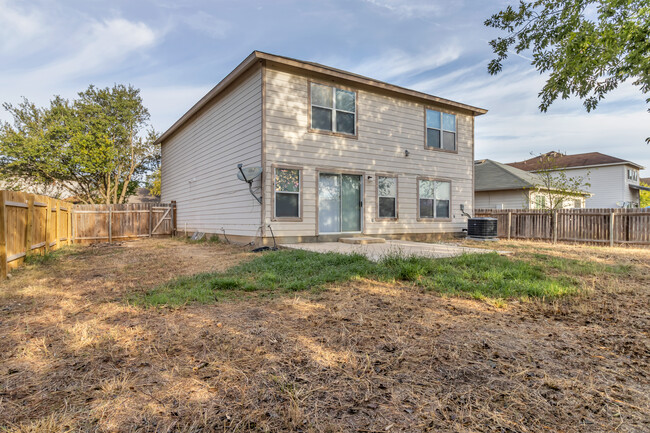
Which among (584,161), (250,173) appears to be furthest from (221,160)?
(584,161)

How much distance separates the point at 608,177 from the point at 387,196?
26.8 meters

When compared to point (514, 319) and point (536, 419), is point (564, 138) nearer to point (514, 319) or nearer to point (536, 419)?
point (514, 319)

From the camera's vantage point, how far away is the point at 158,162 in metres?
27.3

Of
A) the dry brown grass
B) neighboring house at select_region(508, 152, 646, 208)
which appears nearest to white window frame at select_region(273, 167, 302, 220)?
the dry brown grass

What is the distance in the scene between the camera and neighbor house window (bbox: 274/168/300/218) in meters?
9.10

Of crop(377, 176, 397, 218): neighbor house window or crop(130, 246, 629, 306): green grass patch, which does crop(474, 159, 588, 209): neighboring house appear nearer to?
crop(377, 176, 397, 218): neighbor house window

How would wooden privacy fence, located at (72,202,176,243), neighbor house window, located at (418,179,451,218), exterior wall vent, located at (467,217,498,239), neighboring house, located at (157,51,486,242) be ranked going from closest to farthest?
neighboring house, located at (157,51,486,242)
exterior wall vent, located at (467,217,498,239)
neighbor house window, located at (418,179,451,218)
wooden privacy fence, located at (72,202,176,243)

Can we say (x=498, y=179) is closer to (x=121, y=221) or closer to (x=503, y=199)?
(x=503, y=199)

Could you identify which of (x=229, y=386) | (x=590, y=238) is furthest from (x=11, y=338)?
(x=590, y=238)

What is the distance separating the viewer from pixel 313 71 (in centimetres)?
934

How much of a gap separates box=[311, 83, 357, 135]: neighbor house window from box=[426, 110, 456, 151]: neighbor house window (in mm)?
3499

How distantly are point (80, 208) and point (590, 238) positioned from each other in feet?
63.5

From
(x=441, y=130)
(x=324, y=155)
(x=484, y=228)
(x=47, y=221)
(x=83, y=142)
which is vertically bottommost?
(x=484, y=228)

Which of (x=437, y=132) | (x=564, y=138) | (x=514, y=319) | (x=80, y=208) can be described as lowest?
(x=514, y=319)
